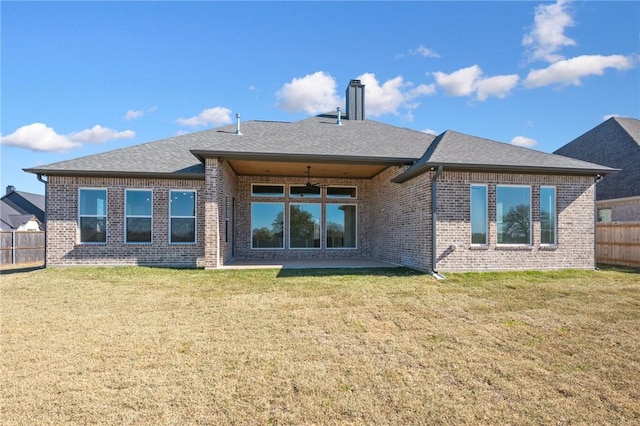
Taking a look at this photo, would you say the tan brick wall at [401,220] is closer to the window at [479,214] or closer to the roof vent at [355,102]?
the window at [479,214]

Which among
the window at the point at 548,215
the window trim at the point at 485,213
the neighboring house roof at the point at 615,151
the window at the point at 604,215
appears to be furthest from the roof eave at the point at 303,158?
the window at the point at 604,215

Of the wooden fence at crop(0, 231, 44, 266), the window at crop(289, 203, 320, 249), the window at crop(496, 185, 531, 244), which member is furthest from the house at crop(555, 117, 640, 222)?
the wooden fence at crop(0, 231, 44, 266)

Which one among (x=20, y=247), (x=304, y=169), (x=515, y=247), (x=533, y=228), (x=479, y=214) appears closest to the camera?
(x=479, y=214)

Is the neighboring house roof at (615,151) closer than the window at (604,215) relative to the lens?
Yes

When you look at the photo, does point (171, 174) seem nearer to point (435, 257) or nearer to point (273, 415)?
point (435, 257)

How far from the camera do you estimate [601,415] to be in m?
3.04

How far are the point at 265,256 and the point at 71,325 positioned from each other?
9420 mm

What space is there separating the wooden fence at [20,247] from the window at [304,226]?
39.0 ft

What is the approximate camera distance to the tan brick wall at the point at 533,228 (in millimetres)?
9805

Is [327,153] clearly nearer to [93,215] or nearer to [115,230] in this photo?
[115,230]

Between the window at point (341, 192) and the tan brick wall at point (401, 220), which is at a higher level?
the window at point (341, 192)

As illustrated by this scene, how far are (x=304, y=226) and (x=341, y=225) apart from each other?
1.61 meters

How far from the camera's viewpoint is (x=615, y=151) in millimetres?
18047

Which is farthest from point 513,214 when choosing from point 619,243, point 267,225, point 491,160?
point 267,225
